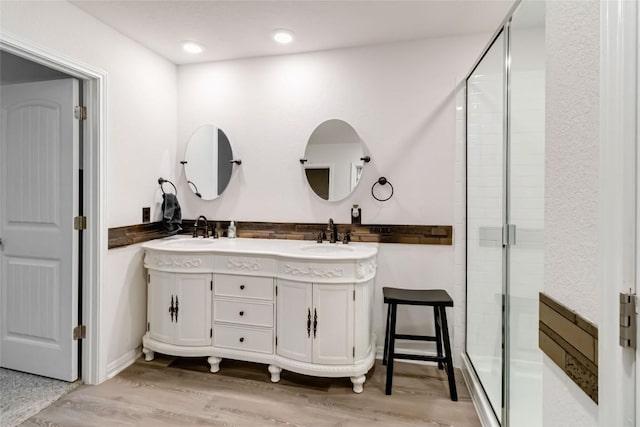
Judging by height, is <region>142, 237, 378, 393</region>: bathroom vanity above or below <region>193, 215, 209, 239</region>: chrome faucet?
below

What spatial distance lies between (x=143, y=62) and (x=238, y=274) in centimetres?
185

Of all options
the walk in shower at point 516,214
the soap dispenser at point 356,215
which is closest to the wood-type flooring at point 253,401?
the walk in shower at point 516,214

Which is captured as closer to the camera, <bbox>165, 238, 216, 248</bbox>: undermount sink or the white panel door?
the white panel door

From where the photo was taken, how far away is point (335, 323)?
7.33 feet

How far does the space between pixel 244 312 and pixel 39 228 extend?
5.03 feet

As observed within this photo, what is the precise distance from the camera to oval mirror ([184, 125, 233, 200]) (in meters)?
3.04

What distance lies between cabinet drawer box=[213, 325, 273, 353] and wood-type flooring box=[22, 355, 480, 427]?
0.75 ft

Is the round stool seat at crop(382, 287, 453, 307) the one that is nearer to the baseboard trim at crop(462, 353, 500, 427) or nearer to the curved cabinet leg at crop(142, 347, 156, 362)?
the baseboard trim at crop(462, 353, 500, 427)

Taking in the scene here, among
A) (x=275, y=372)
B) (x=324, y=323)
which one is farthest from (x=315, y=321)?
(x=275, y=372)

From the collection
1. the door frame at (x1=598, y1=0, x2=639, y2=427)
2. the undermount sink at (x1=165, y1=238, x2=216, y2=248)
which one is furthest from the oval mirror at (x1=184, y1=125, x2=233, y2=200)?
the door frame at (x1=598, y1=0, x2=639, y2=427)

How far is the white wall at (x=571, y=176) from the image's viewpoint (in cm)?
75

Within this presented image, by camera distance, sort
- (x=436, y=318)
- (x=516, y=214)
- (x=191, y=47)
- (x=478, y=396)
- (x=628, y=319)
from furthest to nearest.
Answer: (x=191, y=47) → (x=436, y=318) → (x=478, y=396) → (x=516, y=214) → (x=628, y=319)

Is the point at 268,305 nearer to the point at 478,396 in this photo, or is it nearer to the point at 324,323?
the point at 324,323

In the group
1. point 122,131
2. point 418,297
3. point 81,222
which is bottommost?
point 418,297
